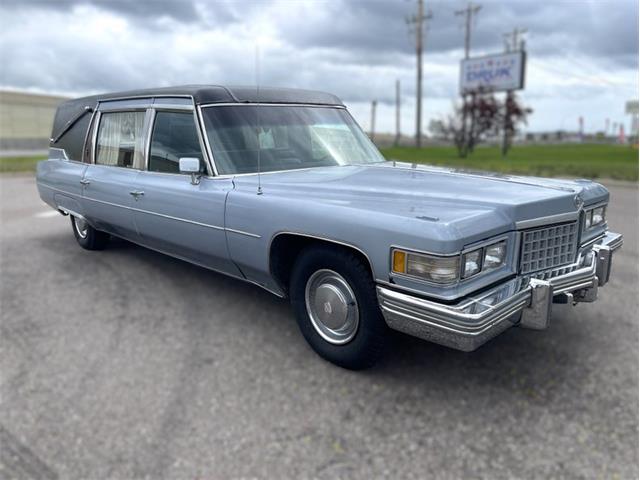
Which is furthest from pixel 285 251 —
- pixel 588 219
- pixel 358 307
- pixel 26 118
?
pixel 26 118

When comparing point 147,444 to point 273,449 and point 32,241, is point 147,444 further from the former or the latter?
point 32,241

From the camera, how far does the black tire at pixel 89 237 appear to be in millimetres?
5305

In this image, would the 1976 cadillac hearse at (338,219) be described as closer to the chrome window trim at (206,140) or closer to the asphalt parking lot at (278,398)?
the chrome window trim at (206,140)

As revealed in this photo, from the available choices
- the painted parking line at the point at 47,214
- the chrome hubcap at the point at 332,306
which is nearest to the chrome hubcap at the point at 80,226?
the painted parking line at the point at 47,214

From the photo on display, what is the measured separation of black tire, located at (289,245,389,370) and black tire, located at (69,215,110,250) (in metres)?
3.08

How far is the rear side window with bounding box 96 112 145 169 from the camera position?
4.27 metres

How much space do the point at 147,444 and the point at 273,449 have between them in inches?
23.8

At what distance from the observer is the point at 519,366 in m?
3.04

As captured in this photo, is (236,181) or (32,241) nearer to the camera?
(236,181)

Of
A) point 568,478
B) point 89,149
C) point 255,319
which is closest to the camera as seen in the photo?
point 568,478

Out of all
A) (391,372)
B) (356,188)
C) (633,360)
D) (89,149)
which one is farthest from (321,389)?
(89,149)

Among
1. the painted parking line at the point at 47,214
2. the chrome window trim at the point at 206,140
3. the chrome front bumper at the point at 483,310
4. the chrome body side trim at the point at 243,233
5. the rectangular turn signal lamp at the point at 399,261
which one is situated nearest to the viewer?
the chrome front bumper at the point at 483,310

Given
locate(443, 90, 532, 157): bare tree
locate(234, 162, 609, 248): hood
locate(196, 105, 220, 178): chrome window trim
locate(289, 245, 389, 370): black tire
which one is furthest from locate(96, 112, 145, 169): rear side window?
locate(443, 90, 532, 157): bare tree

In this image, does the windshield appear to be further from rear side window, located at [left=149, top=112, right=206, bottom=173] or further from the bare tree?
the bare tree
